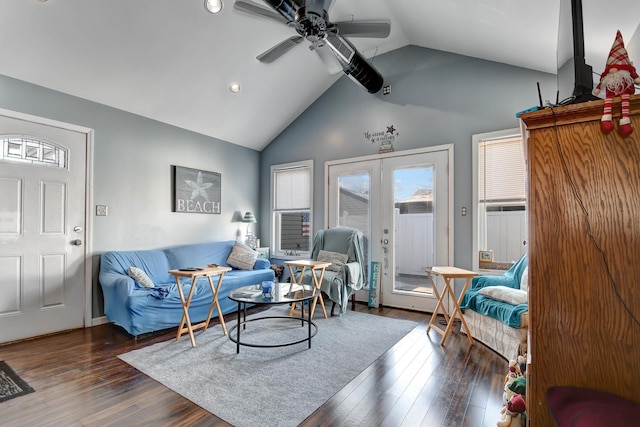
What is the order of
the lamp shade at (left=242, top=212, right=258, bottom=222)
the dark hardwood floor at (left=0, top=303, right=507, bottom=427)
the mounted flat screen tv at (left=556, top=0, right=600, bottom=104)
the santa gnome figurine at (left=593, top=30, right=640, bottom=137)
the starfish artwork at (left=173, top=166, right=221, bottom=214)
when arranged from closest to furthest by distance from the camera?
the santa gnome figurine at (left=593, top=30, right=640, bottom=137)
the mounted flat screen tv at (left=556, top=0, right=600, bottom=104)
the dark hardwood floor at (left=0, top=303, right=507, bottom=427)
the starfish artwork at (left=173, top=166, right=221, bottom=214)
the lamp shade at (left=242, top=212, right=258, bottom=222)

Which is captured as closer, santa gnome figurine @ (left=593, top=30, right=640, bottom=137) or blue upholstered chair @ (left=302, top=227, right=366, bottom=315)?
santa gnome figurine @ (left=593, top=30, right=640, bottom=137)

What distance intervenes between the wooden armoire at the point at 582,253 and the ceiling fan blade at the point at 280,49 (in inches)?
101

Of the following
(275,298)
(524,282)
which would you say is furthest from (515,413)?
(275,298)

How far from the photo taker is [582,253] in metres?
0.97

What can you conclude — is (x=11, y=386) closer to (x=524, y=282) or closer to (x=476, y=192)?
(x=524, y=282)

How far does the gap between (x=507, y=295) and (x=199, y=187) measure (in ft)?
13.6

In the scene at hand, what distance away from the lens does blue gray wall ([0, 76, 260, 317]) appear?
3406 mm

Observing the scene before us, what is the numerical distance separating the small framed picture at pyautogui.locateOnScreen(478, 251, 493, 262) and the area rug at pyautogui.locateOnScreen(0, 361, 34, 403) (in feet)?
14.1

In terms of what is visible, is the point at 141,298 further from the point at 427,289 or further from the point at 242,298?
the point at 427,289

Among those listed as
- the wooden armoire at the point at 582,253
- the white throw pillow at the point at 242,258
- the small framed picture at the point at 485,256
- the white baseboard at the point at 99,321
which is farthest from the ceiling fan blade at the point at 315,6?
the white baseboard at the point at 99,321

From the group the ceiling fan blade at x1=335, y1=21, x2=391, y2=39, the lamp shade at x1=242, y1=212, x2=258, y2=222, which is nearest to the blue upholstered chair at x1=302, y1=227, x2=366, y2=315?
the lamp shade at x1=242, y1=212, x2=258, y2=222

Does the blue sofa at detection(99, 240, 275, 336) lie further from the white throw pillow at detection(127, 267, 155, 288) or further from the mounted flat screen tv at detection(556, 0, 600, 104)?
the mounted flat screen tv at detection(556, 0, 600, 104)

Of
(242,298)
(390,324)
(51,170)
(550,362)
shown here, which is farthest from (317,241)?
(550,362)

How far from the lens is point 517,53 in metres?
3.29
